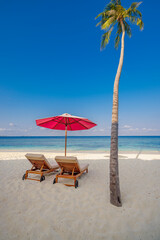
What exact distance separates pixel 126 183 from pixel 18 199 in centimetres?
360

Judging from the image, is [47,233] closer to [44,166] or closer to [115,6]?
[44,166]

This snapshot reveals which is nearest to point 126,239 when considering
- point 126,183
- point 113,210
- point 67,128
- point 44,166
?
point 113,210

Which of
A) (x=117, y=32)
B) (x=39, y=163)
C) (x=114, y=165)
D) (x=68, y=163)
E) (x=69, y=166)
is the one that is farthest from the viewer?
(x=117, y=32)

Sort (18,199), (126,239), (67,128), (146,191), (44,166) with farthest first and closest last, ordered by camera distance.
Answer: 1. (67,128)
2. (44,166)
3. (146,191)
4. (18,199)
5. (126,239)

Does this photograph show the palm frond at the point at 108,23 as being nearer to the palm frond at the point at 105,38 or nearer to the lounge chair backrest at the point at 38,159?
the palm frond at the point at 105,38

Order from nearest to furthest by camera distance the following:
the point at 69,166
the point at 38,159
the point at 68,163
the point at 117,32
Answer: the point at 68,163 → the point at 69,166 → the point at 38,159 → the point at 117,32

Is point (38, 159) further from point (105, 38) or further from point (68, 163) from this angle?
point (105, 38)

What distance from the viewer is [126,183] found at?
4.55m

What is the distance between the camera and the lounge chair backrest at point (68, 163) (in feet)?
13.8

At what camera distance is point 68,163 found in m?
4.33

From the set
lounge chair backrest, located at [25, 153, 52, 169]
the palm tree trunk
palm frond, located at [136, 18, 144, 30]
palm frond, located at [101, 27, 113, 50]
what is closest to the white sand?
the palm tree trunk

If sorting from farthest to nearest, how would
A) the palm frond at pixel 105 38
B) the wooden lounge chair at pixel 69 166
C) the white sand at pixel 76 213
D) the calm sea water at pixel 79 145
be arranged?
the calm sea water at pixel 79 145
the palm frond at pixel 105 38
the wooden lounge chair at pixel 69 166
the white sand at pixel 76 213

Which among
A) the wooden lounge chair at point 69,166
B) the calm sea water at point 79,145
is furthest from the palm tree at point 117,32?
the calm sea water at point 79,145

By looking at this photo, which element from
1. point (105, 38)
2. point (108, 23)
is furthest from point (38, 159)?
point (108, 23)
